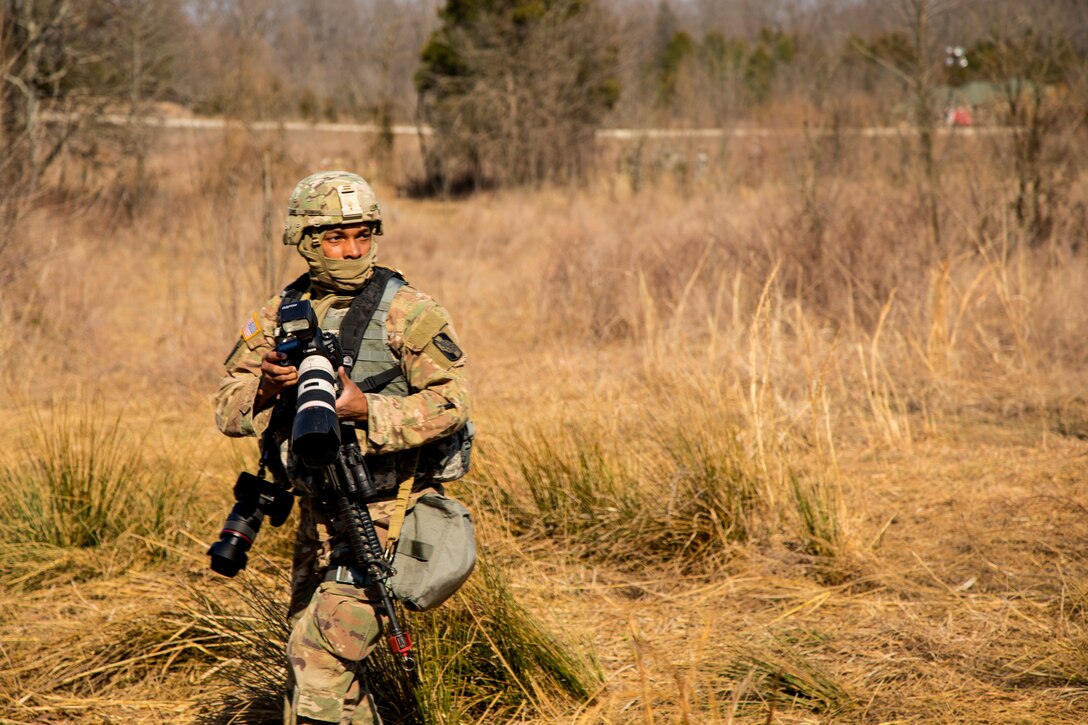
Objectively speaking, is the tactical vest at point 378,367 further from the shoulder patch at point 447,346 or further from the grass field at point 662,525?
the grass field at point 662,525

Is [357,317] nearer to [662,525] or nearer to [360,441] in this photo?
[360,441]

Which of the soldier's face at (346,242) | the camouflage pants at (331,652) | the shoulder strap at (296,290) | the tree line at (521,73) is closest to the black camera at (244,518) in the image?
the camouflage pants at (331,652)

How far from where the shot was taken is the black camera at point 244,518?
8.11ft

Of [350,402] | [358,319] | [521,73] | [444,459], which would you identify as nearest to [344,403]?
[350,402]

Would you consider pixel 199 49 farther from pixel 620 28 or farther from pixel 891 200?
pixel 891 200

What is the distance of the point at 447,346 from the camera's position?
2521 mm

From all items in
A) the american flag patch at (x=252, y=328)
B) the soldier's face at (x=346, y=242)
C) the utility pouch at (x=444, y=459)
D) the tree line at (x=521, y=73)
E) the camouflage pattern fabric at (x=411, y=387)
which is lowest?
the utility pouch at (x=444, y=459)

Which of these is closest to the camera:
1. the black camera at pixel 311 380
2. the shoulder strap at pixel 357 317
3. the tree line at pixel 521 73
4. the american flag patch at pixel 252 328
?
the black camera at pixel 311 380

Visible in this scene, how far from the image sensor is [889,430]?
5750 millimetres

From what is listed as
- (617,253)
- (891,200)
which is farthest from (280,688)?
(891,200)

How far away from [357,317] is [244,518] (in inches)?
21.3

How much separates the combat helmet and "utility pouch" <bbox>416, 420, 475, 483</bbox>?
54 cm

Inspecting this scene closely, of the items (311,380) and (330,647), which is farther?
(330,647)

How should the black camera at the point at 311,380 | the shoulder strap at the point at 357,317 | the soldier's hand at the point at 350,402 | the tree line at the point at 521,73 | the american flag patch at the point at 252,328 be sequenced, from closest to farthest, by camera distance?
the black camera at the point at 311,380, the soldier's hand at the point at 350,402, the shoulder strap at the point at 357,317, the american flag patch at the point at 252,328, the tree line at the point at 521,73
